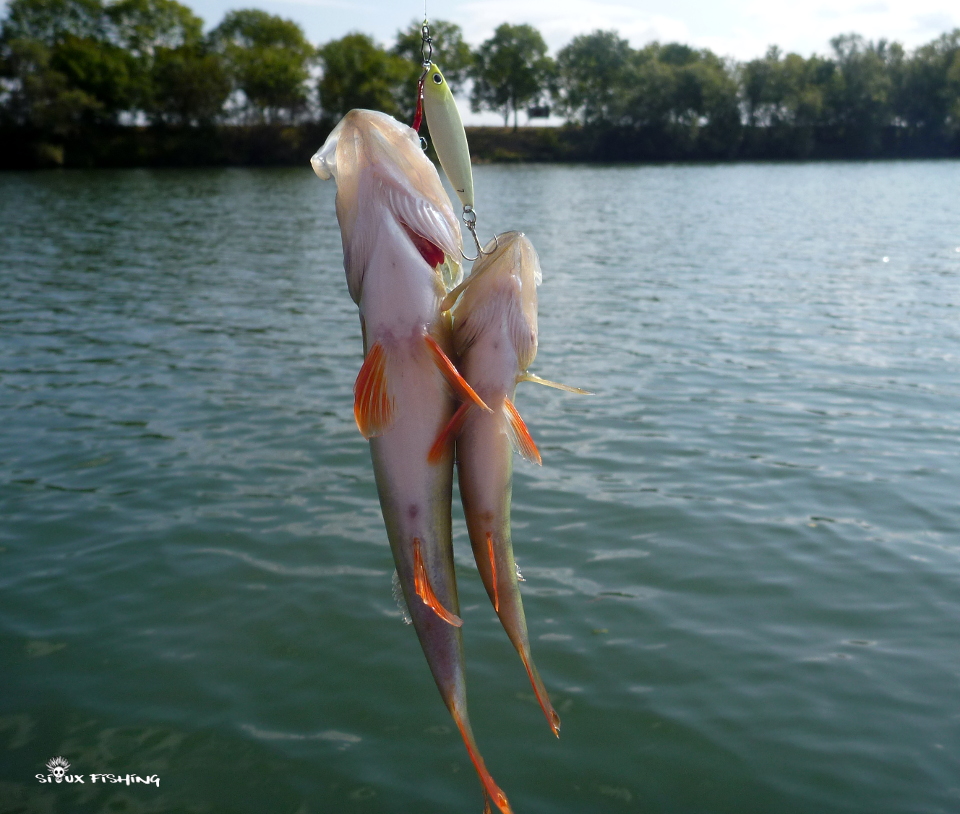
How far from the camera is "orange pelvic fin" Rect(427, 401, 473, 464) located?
2.20m

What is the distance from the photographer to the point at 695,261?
25.3 m

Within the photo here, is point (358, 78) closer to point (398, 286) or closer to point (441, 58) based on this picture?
point (441, 58)

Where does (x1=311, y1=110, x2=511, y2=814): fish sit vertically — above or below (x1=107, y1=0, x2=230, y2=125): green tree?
below

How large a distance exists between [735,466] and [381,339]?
819 cm

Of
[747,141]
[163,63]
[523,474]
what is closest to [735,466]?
[523,474]

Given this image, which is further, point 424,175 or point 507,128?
point 507,128

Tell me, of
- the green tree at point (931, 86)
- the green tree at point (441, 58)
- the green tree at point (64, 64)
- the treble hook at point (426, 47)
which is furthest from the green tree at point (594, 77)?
the treble hook at point (426, 47)

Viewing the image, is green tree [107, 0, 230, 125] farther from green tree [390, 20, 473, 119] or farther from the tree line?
green tree [390, 20, 473, 119]

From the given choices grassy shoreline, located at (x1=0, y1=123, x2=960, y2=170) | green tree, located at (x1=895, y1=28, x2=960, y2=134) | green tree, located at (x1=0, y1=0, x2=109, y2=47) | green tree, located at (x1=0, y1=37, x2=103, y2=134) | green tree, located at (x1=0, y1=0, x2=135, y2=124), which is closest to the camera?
green tree, located at (x1=0, y1=37, x2=103, y2=134)

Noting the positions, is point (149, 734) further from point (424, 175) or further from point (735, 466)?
point (735, 466)

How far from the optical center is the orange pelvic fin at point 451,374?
6.83ft

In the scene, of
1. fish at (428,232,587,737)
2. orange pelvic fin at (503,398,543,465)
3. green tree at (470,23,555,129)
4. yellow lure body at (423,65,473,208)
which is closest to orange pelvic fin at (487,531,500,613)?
fish at (428,232,587,737)

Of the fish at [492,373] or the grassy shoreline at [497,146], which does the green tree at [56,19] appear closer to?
the grassy shoreline at [497,146]

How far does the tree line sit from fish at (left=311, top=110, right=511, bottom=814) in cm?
9564
